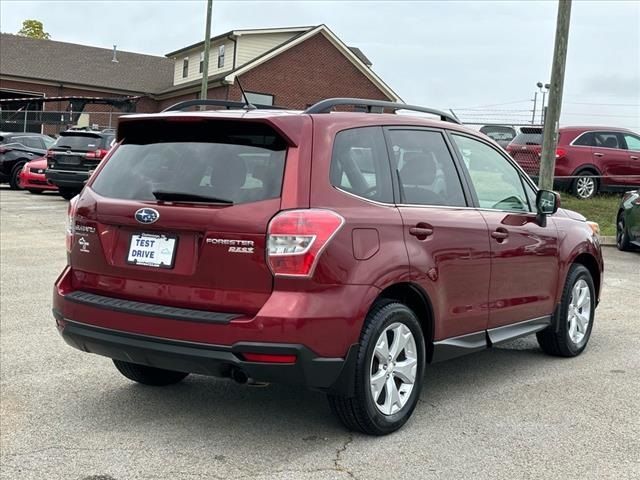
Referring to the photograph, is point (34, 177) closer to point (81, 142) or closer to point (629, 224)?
point (81, 142)

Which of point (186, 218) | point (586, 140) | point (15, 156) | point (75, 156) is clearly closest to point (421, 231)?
point (186, 218)

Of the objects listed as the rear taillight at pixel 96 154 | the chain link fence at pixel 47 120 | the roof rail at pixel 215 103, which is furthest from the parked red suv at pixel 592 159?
the chain link fence at pixel 47 120

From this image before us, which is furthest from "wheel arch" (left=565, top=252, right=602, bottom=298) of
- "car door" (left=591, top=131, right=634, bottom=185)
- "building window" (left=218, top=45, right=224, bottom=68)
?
"building window" (left=218, top=45, right=224, bottom=68)

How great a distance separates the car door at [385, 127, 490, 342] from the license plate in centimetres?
128

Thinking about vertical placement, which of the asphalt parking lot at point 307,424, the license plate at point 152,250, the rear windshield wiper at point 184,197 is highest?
the rear windshield wiper at point 184,197

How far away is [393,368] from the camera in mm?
4477

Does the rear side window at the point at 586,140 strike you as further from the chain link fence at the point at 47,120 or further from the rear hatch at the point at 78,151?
the chain link fence at the point at 47,120

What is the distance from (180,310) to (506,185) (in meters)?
2.71

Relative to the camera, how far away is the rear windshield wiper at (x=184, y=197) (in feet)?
13.6

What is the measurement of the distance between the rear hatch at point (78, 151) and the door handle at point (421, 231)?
14558 mm

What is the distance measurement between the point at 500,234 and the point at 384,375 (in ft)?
4.77

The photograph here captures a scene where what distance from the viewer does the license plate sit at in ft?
13.8

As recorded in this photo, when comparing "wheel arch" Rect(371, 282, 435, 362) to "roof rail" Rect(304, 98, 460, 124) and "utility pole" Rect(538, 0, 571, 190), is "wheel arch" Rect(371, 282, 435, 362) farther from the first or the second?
"utility pole" Rect(538, 0, 571, 190)

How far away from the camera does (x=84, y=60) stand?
161ft
